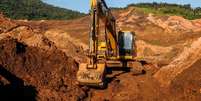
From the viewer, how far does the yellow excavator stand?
969 inches

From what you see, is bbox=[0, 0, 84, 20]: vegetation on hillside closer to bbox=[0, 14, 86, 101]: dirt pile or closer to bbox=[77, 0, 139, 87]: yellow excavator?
bbox=[77, 0, 139, 87]: yellow excavator

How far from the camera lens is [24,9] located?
80.7 meters

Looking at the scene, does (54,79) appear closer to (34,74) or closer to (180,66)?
(34,74)

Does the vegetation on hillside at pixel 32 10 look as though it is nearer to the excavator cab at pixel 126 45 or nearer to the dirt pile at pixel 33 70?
the excavator cab at pixel 126 45

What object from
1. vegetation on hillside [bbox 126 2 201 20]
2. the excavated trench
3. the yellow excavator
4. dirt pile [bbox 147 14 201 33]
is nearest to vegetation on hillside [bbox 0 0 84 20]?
vegetation on hillside [bbox 126 2 201 20]

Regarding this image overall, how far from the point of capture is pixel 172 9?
232 feet

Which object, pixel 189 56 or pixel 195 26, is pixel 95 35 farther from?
pixel 195 26

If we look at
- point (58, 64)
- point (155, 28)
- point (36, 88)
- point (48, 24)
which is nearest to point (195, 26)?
point (155, 28)

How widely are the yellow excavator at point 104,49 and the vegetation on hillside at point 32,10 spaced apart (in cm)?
4315

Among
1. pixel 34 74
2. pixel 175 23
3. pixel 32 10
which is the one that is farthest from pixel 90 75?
pixel 32 10

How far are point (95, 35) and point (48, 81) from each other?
11.7 ft

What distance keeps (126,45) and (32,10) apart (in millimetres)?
52058

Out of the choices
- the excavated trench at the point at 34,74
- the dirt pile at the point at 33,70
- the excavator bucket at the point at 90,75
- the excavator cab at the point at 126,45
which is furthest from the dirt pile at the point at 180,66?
the excavated trench at the point at 34,74

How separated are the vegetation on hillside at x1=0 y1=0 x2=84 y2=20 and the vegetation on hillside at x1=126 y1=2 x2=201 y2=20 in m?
17.4
